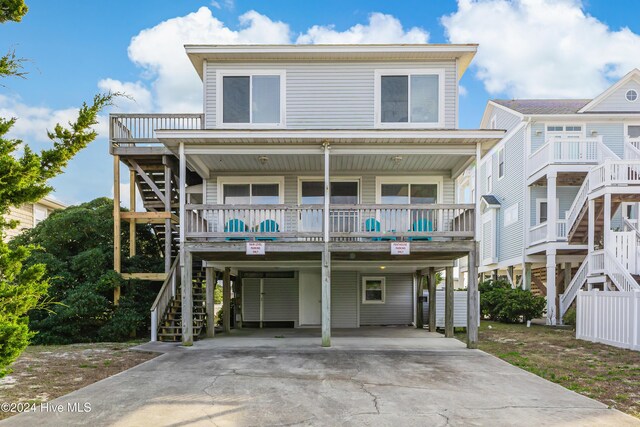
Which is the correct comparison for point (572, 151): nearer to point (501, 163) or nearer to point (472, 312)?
point (501, 163)

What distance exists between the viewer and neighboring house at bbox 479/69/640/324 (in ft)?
47.2

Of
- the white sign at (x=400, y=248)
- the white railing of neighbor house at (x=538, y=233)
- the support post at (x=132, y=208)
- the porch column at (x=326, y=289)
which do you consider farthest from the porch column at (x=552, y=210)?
the support post at (x=132, y=208)

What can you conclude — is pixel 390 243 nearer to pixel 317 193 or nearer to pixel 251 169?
pixel 317 193

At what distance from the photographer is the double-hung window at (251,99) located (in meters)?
13.6

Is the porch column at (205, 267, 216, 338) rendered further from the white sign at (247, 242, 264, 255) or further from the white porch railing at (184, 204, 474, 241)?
the white sign at (247, 242, 264, 255)

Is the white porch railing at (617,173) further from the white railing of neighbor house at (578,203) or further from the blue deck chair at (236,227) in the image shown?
the blue deck chair at (236,227)

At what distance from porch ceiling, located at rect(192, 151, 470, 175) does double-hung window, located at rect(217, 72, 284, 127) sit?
1119 millimetres

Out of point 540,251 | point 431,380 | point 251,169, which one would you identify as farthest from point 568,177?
point 431,380

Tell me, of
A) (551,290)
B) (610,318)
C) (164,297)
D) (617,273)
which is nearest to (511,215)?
(551,290)

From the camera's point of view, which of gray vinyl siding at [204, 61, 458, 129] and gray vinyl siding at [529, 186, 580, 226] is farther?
gray vinyl siding at [529, 186, 580, 226]

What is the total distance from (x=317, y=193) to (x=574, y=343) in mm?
8227

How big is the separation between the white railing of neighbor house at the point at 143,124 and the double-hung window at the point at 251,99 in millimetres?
917

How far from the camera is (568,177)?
1859cm

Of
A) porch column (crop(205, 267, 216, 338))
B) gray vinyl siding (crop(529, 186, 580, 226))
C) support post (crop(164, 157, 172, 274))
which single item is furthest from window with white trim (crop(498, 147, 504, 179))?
support post (crop(164, 157, 172, 274))
